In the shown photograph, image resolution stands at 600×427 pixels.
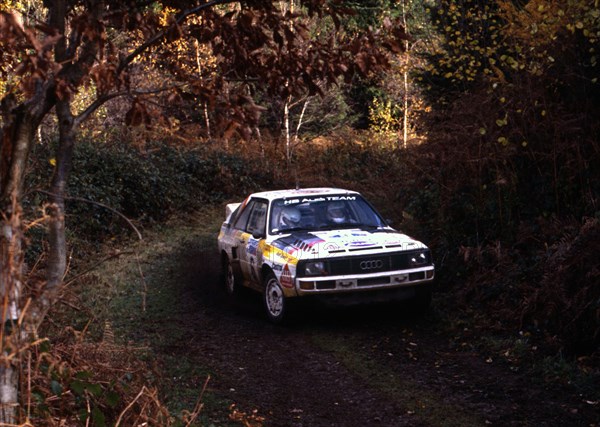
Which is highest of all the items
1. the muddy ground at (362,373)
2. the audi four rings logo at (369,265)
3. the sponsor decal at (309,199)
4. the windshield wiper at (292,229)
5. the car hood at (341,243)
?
the sponsor decal at (309,199)

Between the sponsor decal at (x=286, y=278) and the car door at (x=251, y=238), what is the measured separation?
2.85 ft

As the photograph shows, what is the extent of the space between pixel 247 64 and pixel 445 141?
7426 mm

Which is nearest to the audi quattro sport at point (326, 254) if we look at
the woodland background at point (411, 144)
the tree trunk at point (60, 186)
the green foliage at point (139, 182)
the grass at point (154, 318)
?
the woodland background at point (411, 144)

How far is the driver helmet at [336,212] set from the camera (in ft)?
38.7

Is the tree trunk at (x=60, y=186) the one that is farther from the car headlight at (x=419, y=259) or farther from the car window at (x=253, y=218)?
the car window at (x=253, y=218)

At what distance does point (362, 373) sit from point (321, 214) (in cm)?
345

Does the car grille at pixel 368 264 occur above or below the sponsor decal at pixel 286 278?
above

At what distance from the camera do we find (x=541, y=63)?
1212cm

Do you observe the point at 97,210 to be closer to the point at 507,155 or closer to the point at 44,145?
the point at 44,145

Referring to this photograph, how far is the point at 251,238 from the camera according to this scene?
12.1m

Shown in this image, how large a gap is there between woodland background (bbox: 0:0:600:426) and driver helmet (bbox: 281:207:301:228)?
1.93 m

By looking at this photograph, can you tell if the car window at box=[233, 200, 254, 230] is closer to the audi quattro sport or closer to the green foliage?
the audi quattro sport

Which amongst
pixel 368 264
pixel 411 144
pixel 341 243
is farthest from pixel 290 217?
pixel 411 144

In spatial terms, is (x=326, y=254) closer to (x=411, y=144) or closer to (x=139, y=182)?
(x=411, y=144)
